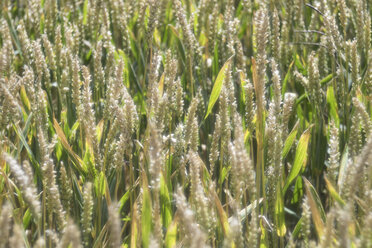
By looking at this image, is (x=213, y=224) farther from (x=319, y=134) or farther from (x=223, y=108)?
(x=319, y=134)

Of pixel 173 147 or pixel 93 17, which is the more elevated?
pixel 93 17

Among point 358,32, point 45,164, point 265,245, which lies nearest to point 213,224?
point 265,245

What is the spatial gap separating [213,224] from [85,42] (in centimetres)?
108

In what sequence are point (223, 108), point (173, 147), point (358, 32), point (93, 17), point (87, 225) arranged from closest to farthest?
1. point (87, 225)
2. point (223, 108)
3. point (173, 147)
4. point (358, 32)
5. point (93, 17)

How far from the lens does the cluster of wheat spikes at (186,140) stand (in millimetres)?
979

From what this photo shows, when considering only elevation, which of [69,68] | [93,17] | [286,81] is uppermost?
[93,17]

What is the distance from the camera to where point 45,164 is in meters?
1.06

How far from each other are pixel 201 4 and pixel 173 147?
673 mm

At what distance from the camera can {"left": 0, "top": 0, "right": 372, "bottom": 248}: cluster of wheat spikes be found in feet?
3.21

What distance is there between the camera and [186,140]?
1.23 metres

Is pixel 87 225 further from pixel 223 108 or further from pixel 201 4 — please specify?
pixel 201 4

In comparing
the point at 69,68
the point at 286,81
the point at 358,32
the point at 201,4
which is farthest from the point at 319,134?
the point at 69,68

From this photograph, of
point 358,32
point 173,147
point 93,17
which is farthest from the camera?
point 93,17

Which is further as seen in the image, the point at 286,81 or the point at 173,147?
the point at 286,81
